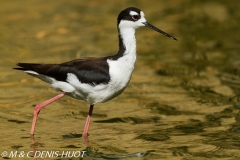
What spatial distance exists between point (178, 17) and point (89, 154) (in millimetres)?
8229

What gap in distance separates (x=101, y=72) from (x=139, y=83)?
11.4 ft

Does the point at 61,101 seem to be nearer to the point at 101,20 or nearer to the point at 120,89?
the point at 120,89

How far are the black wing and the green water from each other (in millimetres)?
917

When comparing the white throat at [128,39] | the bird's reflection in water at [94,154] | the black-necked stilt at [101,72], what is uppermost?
the white throat at [128,39]

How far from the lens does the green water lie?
29.9 feet

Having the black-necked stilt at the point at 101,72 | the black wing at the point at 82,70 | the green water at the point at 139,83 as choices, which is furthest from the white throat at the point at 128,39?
the green water at the point at 139,83

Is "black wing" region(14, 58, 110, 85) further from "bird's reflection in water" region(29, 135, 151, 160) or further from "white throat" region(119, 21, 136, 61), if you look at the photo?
"bird's reflection in water" region(29, 135, 151, 160)

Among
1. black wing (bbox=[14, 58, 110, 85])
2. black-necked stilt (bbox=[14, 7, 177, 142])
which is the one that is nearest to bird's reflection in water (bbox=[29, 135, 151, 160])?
black-necked stilt (bbox=[14, 7, 177, 142])

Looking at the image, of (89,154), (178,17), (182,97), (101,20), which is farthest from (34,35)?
(89,154)

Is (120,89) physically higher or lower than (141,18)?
Result: lower

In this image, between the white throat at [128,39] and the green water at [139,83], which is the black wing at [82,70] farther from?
the green water at [139,83]

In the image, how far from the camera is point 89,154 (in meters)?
8.73

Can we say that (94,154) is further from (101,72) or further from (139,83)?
(139,83)

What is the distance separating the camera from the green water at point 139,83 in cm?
912
